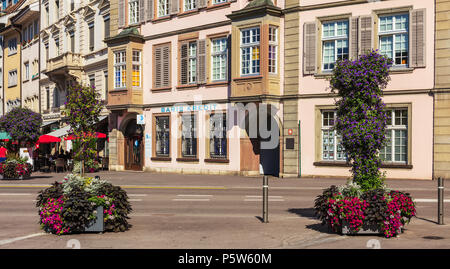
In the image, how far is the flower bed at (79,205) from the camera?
31.8 ft

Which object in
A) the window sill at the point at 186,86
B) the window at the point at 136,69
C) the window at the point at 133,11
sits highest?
the window at the point at 133,11

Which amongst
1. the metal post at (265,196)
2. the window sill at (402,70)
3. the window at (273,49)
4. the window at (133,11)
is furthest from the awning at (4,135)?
the metal post at (265,196)

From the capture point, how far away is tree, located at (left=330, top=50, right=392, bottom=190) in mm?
10977

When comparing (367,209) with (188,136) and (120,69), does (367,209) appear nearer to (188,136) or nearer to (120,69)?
(188,136)

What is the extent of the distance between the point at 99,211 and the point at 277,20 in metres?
17.9

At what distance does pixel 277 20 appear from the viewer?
25875 millimetres

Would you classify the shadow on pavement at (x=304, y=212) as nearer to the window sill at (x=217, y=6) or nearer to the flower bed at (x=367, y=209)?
the flower bed at (x=367, y=209)

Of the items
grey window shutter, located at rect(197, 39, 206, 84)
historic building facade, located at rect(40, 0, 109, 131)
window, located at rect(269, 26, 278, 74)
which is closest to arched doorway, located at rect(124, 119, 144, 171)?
historic building facade, located at rect(40, 0, 109, 131)

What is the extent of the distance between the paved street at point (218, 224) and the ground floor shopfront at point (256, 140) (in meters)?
3.49

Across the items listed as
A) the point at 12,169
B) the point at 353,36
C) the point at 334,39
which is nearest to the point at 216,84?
the point at 334,39

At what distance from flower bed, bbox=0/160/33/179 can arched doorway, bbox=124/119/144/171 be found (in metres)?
7.82

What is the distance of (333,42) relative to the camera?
24750 millimetres

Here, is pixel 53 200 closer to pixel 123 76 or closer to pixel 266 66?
pixel 266 66
